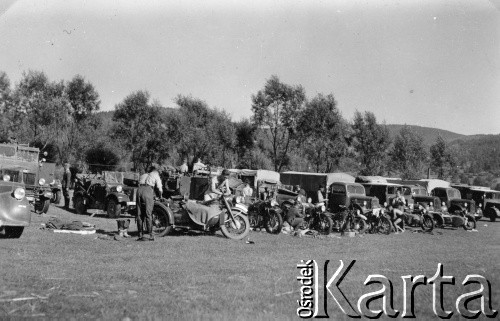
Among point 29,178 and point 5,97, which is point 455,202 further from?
point 5,97

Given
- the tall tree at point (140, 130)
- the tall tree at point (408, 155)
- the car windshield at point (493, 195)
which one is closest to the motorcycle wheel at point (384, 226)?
the car windshield at point (493, 195)

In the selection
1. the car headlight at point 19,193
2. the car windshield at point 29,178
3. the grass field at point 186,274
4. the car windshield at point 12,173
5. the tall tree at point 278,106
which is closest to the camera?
the grass field at point 186,274

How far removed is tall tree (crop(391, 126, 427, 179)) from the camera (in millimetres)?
45312

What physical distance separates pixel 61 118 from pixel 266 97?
17.3m

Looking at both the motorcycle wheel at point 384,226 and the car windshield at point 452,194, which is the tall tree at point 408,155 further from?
the motorcycle wheel at point 384,226

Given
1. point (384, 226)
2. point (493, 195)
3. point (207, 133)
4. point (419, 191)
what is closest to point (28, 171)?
point (384, 226)

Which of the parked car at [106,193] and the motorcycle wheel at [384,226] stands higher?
the parked car at [106,193]

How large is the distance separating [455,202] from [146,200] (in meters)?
17.5

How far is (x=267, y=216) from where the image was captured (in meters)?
12.8

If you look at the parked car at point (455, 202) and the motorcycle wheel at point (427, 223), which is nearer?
the motorcycle wheel at point (427, 223)

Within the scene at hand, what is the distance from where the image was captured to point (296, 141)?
40.5 m

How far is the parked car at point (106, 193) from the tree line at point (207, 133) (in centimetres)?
2317

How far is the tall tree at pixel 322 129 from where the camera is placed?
1528 inches

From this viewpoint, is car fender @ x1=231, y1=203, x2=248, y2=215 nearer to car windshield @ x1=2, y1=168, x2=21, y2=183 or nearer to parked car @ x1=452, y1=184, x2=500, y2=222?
car windshield @ x1=2, y1=168, x2=21, y2=183
